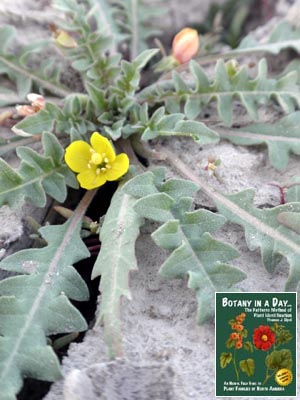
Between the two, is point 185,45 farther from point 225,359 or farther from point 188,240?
point 225,359

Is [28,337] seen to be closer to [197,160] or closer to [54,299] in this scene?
[54,299]

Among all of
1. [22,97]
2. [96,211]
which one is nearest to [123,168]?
[96,211]

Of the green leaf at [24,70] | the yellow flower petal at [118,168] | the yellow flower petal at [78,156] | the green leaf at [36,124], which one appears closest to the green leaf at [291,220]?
the yellow flower petal at [118,168]

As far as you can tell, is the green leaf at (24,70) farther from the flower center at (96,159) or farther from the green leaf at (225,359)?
the green leaf at (225,359)

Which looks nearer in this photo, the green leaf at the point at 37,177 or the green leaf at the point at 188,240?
the green leaf at the point at 188,240

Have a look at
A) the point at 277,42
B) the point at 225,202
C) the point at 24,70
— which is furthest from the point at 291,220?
the point at 24,70

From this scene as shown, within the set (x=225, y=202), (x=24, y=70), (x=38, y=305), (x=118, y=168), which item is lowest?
(x=38, y=305)

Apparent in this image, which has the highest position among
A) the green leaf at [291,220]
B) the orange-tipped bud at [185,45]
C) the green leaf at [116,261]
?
the orange-tipped bud at [185,45]
